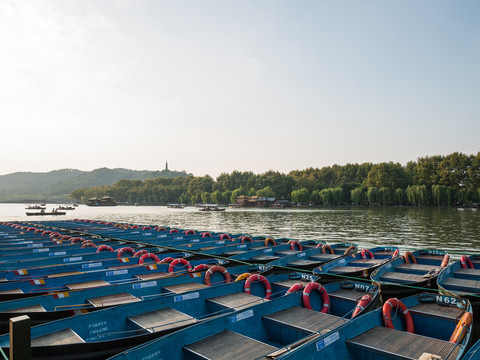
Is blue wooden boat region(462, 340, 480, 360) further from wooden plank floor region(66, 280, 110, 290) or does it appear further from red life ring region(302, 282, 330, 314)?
wooden plank floor region(66, 280, 110, 290)

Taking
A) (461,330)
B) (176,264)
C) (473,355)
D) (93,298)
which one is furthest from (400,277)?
(93,298)

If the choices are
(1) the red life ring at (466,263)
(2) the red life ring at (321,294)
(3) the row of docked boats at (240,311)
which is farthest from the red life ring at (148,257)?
(1) the red life ring at (466,263)

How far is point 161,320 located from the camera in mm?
8828

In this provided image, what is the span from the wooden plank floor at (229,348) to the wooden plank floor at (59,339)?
2590 mm

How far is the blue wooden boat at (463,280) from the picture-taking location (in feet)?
37.9

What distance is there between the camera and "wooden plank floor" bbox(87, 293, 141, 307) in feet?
33.7

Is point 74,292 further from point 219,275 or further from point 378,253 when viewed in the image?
point 378,253

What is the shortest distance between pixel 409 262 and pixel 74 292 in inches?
591

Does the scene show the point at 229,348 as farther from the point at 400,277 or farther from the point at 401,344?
the point at 400,277

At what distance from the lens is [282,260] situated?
16.9 meters

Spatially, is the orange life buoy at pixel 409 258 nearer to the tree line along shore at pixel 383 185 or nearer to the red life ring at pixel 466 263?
the red life ring at pixel 466 263

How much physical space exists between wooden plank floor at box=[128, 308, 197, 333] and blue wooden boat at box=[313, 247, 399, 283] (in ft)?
23.2

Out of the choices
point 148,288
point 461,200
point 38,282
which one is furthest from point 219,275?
point 461,200

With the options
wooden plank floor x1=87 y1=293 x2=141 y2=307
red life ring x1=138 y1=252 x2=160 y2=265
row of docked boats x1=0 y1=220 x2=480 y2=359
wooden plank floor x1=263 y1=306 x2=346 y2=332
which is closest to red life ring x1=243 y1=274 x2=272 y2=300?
row of docked boats x1=0 y1=220 x2=480 y2=359
